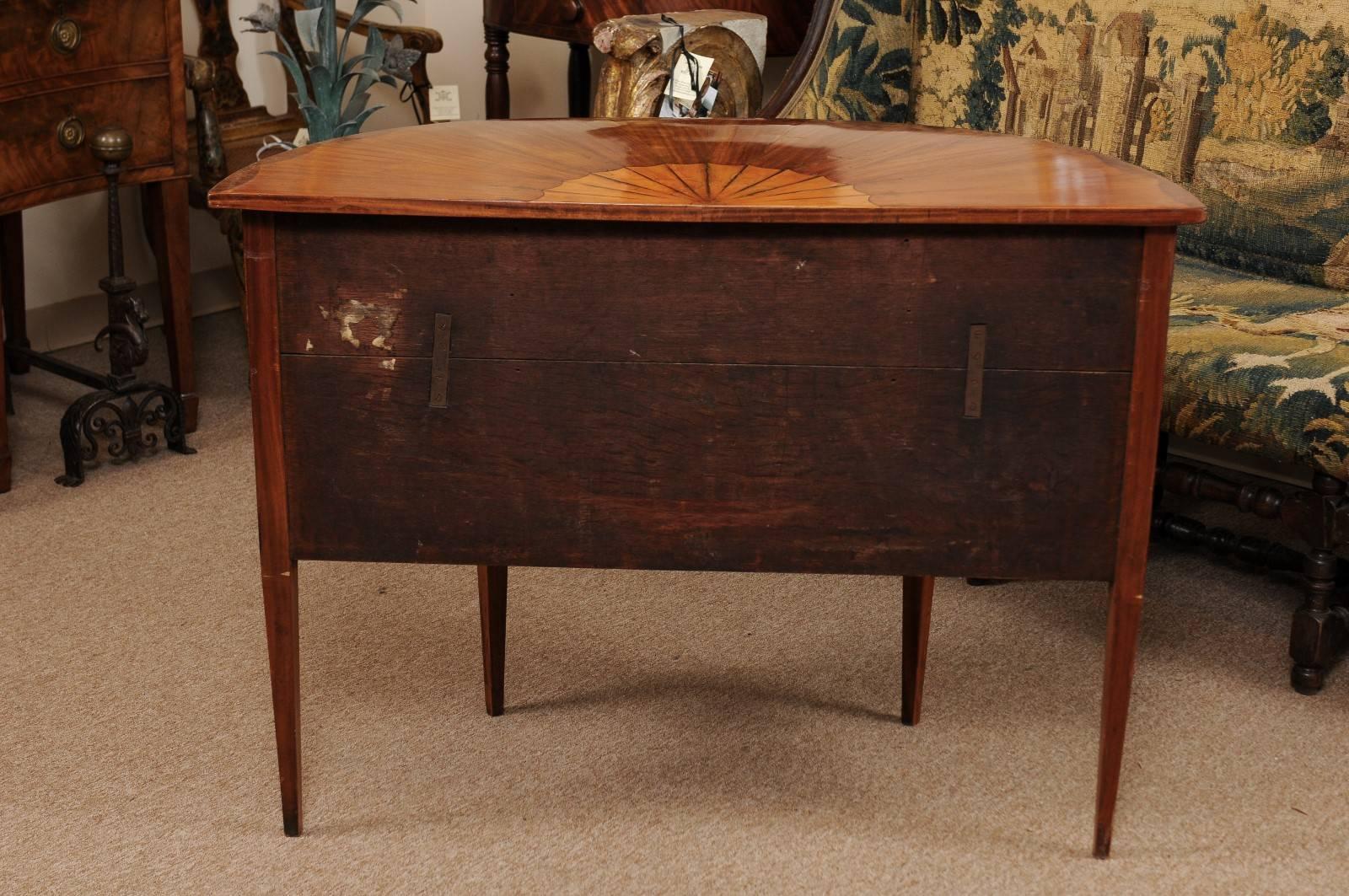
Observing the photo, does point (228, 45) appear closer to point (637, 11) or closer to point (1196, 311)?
point (637, 11)

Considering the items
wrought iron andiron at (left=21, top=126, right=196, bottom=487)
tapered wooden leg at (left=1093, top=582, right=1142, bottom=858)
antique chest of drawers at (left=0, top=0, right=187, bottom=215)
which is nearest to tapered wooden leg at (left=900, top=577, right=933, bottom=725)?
tapered wooden leg at (left=1093, top=582, right=1142, bottom=858)

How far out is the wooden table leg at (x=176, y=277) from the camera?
2979 millimetres

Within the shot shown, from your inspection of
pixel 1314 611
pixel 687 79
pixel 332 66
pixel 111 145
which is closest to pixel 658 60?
pixel 687 79

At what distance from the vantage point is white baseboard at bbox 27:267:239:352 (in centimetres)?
355

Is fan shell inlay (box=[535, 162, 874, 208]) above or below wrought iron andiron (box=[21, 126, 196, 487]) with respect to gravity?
above

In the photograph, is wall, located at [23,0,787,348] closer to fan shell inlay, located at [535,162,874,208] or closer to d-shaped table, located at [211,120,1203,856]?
d-shaped table, located at [211,120,1203,856]

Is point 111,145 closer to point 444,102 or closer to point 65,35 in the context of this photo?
point 65,35

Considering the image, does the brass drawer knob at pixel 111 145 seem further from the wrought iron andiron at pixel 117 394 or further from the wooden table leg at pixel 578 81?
the wooden table leg at pixel 578 81

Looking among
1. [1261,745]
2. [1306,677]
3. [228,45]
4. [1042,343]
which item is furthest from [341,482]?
[228,45]

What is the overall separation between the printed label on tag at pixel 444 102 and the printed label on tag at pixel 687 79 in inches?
52.5

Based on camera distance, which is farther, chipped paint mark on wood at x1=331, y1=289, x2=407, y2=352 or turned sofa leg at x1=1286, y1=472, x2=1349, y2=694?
turned sofa leg at x1=1286, y1=472, x2=1349, y2=694

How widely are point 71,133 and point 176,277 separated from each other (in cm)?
37

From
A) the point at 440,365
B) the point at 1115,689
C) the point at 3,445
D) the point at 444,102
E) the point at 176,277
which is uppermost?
the point at 444,102

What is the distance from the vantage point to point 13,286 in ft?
10.6
